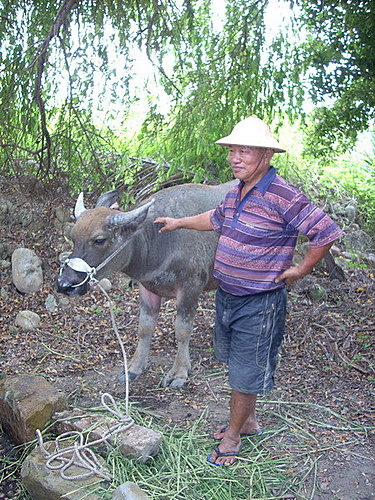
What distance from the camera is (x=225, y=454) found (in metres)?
3.68

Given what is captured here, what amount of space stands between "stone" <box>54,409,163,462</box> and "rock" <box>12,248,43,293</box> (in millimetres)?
2821

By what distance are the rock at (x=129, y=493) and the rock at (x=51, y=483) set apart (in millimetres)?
212

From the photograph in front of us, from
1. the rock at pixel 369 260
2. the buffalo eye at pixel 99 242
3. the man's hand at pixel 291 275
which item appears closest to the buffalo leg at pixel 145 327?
the buffalo eye at pixel 99 242

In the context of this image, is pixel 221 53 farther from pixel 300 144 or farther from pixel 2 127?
pixel 300 144

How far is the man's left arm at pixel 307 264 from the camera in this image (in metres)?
3.30

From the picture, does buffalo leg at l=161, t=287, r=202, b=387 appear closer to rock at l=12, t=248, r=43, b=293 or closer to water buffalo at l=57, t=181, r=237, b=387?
water buffalo at l=57, t=181, r=237, b=387

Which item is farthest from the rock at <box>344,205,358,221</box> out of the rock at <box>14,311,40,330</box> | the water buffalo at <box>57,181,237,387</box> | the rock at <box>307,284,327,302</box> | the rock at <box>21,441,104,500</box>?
the rock at <box>21,441,104,500</box>

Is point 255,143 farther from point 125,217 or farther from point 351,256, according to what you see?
point 351,256

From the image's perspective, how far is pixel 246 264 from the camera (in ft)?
11.3

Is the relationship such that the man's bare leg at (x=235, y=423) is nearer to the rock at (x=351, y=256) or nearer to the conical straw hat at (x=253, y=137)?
the conical straw hat at (x=253, y=137)

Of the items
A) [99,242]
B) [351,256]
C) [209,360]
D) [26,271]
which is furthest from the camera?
[351,256]

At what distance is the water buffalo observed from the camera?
171 inches

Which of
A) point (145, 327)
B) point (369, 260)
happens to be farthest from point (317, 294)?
point (145, 327)

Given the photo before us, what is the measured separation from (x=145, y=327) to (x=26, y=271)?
7.15ft
